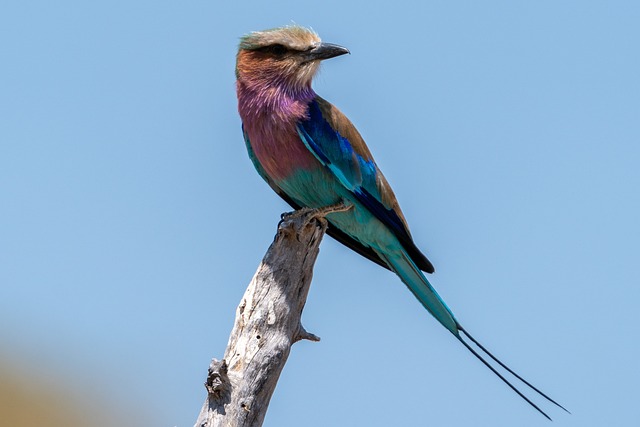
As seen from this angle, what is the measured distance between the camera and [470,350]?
16.4ft

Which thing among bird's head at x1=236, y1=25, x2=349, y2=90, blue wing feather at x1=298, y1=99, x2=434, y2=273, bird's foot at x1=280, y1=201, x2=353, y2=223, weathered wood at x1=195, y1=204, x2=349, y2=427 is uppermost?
bird's head at x1=236, y1=25, x2=349, y2=90

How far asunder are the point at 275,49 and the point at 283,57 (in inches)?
2.5

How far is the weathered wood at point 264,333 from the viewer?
3904 millimetres

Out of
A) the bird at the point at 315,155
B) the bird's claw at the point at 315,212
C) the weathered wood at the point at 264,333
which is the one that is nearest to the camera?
the weathered wood at the point at 264,333

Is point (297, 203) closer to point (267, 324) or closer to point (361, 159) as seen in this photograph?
point (361, 159)

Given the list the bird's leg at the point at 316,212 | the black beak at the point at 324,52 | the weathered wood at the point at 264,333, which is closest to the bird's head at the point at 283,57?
the black beak at the point at 324,52

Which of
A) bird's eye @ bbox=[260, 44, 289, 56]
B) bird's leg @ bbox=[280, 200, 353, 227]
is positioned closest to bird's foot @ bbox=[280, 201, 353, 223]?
bird's leg @ bbox=[280, 200, 353, 227]

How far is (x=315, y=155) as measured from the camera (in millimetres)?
5152

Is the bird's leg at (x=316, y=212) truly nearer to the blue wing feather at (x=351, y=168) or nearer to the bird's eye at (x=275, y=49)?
the blue wing feather at (x=351, y=168)

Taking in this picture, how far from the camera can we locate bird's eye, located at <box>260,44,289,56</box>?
548cm

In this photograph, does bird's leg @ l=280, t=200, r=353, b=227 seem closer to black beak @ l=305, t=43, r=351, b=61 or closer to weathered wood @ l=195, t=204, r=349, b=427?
weathered wood @ l=195, t=204, r=349, b=427

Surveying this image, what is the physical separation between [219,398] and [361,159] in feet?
5.98

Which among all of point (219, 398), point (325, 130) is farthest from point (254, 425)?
point (325, 130)

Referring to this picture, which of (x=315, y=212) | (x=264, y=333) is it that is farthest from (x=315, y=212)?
(x=264, y=333)
